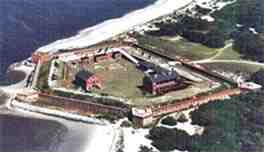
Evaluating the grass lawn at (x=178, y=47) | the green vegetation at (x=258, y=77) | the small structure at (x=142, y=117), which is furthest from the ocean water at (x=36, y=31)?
the green vegetation at (x=258, y=77)

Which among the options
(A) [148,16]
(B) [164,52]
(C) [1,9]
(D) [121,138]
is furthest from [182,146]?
(C) [1,9]

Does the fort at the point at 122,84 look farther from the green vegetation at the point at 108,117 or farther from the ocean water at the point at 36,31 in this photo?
the ocean water at the point at 36,31

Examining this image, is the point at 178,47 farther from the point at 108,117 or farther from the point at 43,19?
the point at 108,117

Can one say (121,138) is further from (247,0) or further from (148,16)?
(247,0)

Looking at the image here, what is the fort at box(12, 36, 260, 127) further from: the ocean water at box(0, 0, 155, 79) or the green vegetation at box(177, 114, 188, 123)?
the ocean water at box(0, 0, 155, 79)

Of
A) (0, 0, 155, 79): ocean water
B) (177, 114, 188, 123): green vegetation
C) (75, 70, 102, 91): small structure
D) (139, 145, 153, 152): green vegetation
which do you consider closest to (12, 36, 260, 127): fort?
(75, 70, 102, 91): small structure

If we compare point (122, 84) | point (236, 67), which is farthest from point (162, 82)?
point (236, 67)
